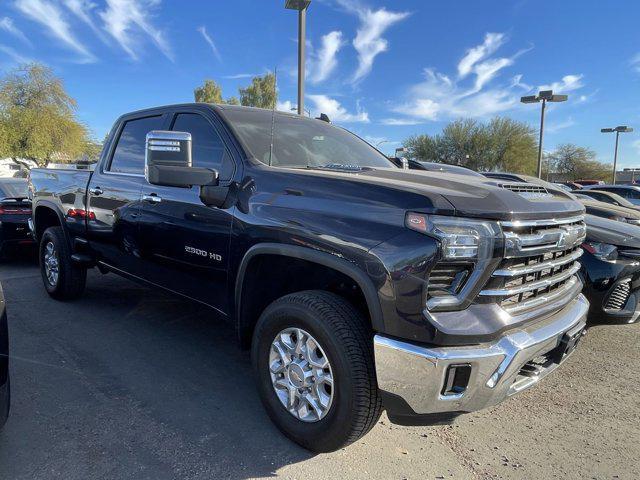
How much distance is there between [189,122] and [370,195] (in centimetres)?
200

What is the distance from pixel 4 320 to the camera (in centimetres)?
244

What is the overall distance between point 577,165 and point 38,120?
5214 cm

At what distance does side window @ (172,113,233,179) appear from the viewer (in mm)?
3227

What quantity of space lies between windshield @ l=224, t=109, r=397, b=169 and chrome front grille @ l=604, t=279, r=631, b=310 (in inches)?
84.7

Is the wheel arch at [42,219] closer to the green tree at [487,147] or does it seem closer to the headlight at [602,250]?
the headlight at [602,250]

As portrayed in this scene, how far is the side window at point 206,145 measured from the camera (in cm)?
323

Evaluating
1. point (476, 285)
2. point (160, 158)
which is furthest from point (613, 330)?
point (160, 158)

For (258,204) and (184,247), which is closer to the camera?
(258,204)

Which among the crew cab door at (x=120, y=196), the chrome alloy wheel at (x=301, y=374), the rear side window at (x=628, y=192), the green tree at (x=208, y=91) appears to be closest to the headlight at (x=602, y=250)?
the chrome alloy wheel at (x=301, y=374)

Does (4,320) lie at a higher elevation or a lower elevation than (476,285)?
lower

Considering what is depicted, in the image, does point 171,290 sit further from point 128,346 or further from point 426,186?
point 426,186

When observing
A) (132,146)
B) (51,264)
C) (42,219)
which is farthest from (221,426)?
(42,219)

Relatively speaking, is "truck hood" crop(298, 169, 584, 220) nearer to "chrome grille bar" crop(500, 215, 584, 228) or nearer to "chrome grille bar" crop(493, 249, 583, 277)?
"chrome grille bar" crop(500, 215, 584, 228)

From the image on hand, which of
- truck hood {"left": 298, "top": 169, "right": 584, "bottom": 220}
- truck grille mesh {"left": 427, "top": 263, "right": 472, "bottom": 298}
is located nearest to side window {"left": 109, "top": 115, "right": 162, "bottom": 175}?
truck hood {"left": 298, "top": 169, "right": 584, "bottom": 220}
